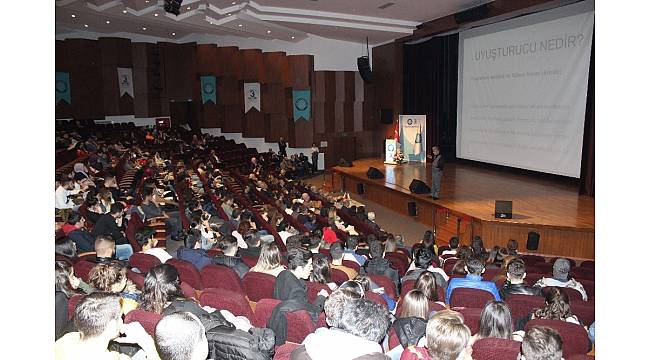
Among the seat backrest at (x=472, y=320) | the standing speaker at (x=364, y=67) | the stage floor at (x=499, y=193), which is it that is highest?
the standing speaker at (x=364, y=67)

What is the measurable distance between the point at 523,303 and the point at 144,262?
2820 mm

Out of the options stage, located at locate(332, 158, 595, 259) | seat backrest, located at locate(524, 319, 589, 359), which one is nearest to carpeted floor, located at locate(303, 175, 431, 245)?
stage, located at locate(332, 158, 595, 259)

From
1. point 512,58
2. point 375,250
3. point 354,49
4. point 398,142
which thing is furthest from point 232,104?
point 375,250

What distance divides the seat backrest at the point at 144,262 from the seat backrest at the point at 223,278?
0.49 metres

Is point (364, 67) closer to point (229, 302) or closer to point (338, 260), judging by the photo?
point (338, 260)

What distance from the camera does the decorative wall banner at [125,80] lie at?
22447 millimetres

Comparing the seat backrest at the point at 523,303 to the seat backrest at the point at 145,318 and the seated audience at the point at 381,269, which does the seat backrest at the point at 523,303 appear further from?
the seat backrest at the point at 145,318

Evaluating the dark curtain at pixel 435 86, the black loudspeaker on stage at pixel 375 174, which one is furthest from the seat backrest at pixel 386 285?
the dark curtain at pixel 435 86

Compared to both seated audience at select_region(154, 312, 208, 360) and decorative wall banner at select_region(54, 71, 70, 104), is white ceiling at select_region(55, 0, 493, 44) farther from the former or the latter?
seated audience at select_region(154, 312, 208, 360)

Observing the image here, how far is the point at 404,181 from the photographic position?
14.4 metres
